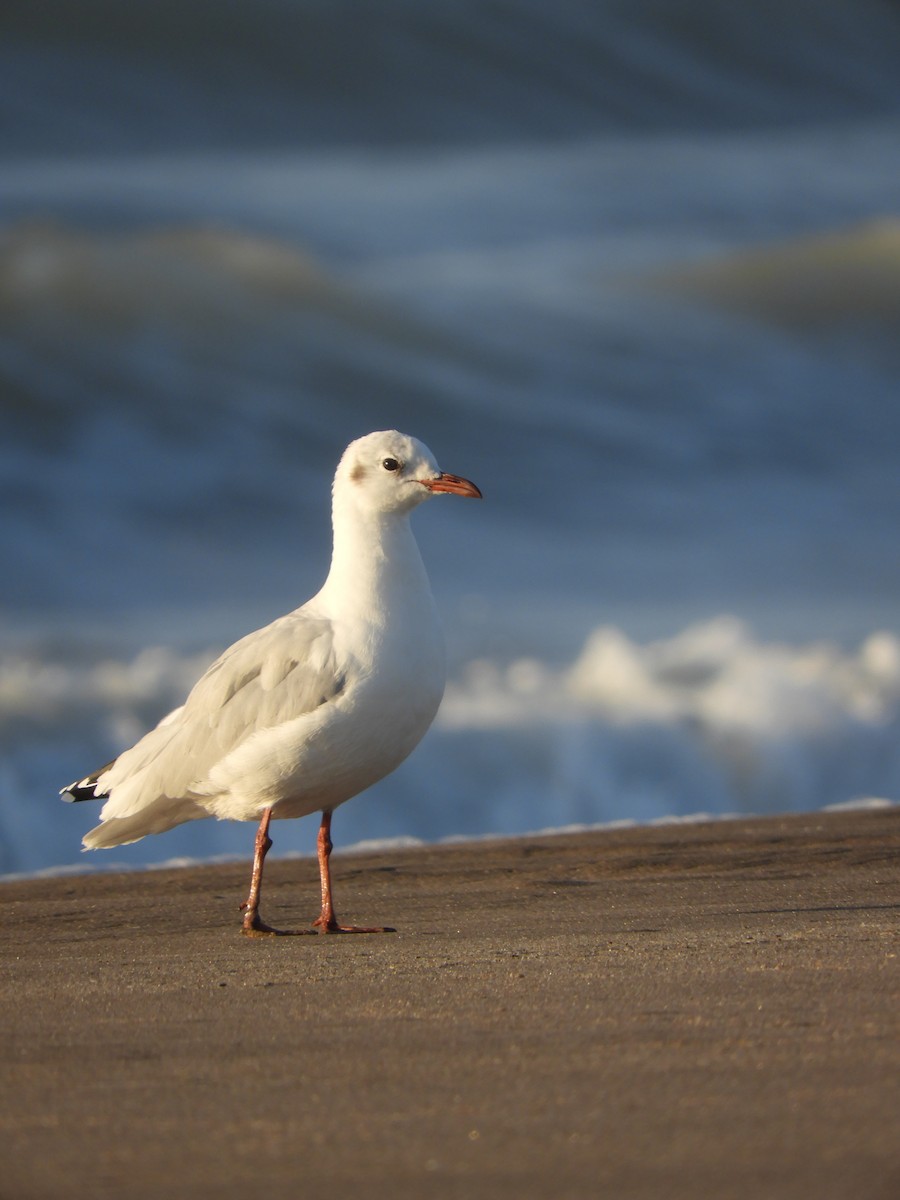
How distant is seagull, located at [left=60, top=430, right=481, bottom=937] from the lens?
216 inches

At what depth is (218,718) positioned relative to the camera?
5.76 metres

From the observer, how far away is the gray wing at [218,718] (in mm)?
5527

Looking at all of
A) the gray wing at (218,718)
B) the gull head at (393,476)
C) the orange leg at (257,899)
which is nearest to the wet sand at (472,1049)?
the orange leg at (257,899)

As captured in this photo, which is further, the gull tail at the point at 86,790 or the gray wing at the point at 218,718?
the gull tail at the point at 86,790

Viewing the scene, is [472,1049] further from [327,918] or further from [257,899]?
[257,899]

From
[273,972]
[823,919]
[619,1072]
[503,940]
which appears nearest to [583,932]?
[503,940]

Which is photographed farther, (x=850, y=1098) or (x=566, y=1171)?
(x=850, y=1098)

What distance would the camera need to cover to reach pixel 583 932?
4.99 m

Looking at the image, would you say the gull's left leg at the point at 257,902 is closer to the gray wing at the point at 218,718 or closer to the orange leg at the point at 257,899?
the orange leg at the point at 257,899

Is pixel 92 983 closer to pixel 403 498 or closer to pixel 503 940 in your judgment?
pixel 503 940

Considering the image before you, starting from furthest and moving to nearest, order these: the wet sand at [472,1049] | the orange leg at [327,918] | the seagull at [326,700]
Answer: the seagull at [326,700] < the orange leg at [327,918] < the wet sand at [472,1049]

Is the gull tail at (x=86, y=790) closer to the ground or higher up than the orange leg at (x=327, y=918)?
higher up

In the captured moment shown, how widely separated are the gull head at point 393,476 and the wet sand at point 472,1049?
129 cm

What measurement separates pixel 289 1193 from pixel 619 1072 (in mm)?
769
